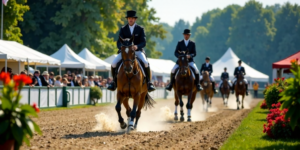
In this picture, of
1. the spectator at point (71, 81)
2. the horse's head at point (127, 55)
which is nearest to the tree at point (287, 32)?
the spectator at point (71, 81)

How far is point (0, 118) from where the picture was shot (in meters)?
6.41

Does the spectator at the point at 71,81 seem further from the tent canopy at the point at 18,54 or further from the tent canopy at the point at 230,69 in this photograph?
the tent canopy at the point at 230,69

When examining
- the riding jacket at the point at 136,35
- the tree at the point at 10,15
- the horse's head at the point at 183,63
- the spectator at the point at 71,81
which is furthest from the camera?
the tree at the point at 10,15

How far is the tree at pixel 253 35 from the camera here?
10594 cm

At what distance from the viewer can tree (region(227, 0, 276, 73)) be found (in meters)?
106

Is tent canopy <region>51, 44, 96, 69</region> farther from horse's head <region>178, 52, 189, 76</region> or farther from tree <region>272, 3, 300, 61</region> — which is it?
tree <region>272, 3, 300, 61</region>

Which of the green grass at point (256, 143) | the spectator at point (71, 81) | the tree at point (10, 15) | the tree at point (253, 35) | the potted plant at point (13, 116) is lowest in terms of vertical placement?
the green grass at point (256, 143)

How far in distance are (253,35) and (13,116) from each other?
4265 inches

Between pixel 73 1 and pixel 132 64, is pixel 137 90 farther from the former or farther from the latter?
pixel 73 1

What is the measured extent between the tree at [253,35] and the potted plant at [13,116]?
101910 millimetres

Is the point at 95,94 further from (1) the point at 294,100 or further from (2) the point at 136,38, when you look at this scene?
(1) the point at 294,100

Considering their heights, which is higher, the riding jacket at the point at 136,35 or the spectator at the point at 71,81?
the riding jacket at the point at 136,35

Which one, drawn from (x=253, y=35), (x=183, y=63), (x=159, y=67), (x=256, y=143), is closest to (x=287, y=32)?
(x=253, y=35)

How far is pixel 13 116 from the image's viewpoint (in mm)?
6453
